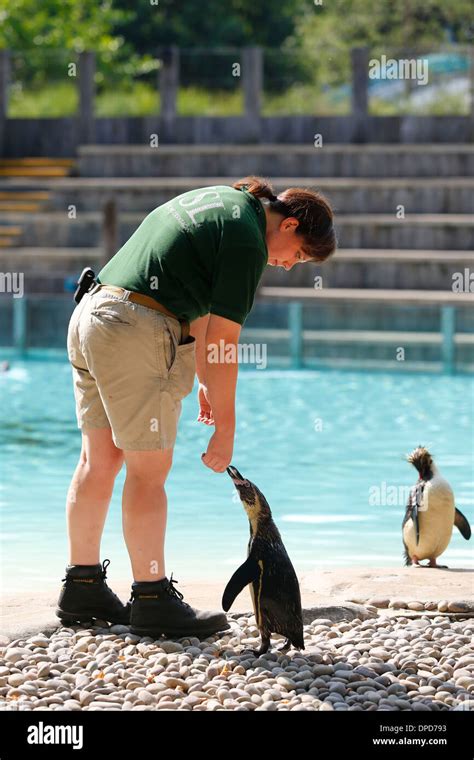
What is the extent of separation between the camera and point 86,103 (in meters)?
17.8

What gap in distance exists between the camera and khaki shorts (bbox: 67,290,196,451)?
12.6 ft

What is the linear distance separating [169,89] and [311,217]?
14011mm

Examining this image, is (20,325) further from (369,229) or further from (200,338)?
(200,338)

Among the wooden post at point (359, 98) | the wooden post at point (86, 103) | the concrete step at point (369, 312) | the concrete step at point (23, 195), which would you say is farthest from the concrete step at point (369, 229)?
the wooden post at point (86, 103)

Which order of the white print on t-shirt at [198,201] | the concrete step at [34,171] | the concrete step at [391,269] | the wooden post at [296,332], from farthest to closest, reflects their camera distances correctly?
the concrete step at [34,171]
the concrete step at [391,269]
the wooden post at [296,332]
the white print on t-shirt at [198,201]

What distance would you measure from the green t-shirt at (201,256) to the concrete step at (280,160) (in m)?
12.3

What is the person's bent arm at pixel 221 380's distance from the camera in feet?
12.1

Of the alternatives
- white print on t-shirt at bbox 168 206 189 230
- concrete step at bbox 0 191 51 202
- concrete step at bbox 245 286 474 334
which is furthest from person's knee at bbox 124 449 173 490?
concrete step at bbox 0 191 51 202

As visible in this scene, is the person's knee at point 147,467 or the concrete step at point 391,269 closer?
the person's knee at point 147,467

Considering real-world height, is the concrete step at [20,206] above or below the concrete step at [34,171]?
below

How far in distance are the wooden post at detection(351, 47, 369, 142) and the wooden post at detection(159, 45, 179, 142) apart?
2176mm

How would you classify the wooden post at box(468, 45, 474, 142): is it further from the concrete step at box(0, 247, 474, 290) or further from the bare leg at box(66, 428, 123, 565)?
the bare leg at box(66, 428, 123, 565)

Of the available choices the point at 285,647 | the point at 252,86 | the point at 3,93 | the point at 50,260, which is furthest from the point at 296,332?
the point at 285,647

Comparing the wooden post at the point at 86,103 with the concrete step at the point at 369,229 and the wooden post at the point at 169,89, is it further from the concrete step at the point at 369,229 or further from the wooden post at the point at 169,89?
the concrete step at the point at 369,229
